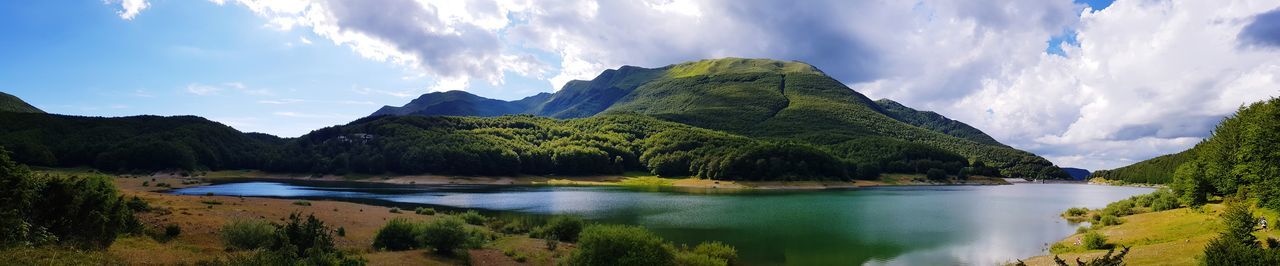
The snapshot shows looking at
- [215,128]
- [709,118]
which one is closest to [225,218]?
[215,128]

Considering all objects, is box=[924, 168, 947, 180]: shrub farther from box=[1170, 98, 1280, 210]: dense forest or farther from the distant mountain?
box=[1170, 98, 1280, 210]: dense forest

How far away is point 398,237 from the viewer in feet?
73.4

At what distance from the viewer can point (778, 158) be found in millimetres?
105312

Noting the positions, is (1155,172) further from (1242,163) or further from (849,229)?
(849,229)

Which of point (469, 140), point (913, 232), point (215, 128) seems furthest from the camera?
point (215, 128)

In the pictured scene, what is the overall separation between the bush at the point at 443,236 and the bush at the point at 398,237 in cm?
77

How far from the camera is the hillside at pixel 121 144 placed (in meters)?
93.8

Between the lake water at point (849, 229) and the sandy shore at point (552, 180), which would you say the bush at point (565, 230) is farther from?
the sandy shore at point (552, 180)

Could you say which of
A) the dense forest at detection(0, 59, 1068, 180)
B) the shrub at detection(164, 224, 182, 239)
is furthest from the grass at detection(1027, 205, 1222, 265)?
the dense forest at detection(0, 59, 1068, 180)

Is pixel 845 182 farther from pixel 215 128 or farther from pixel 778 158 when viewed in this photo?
pixel 215 128

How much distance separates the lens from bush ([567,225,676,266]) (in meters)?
16.4

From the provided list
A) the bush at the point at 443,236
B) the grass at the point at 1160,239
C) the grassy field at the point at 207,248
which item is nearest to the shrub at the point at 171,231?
the grassy field at the point at 207,248

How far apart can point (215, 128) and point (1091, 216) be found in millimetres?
162127

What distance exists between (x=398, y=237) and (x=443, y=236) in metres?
2.75
